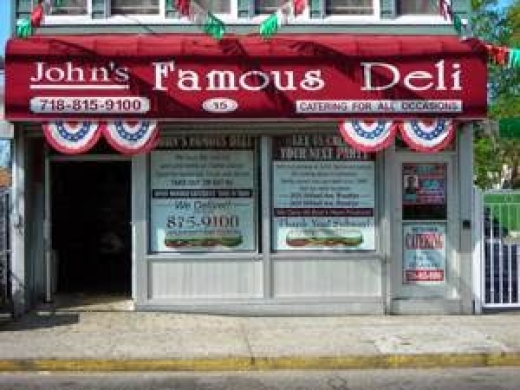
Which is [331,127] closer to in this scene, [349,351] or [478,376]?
[349,351]

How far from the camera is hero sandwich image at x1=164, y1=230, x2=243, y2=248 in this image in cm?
1493

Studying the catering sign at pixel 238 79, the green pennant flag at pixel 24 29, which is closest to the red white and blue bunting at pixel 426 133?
the catering sign at pixel 238 79

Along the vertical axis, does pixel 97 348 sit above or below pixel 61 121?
below

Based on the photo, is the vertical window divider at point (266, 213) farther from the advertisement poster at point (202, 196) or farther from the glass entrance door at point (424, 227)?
the glass entrance door at point (424, 227)

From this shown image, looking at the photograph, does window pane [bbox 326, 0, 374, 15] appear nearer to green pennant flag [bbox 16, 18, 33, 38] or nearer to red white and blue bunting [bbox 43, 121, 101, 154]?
red white and blue bunting [bbox 43, 121, 101, 154]

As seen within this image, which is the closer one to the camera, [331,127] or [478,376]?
[478,376]

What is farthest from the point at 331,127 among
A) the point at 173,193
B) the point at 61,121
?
the point at 61,121

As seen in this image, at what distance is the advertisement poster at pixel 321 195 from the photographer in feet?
49.3

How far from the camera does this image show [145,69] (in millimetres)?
14273

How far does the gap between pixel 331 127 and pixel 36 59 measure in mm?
4198

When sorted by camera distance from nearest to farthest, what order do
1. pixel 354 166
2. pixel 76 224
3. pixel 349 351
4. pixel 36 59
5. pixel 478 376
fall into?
pixel 478 376 → pixel 349 351 → pixel 36 59 → pixel 354 166 → pixel 76 224

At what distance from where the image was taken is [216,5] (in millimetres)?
15219

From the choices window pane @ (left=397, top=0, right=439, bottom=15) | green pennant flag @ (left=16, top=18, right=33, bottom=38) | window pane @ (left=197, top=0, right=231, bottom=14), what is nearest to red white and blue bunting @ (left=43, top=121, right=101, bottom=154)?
green pennant flag @ (left=16, top=18, right=33, bottom=38)

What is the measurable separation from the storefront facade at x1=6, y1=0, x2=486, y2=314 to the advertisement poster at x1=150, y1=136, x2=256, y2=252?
2cm
